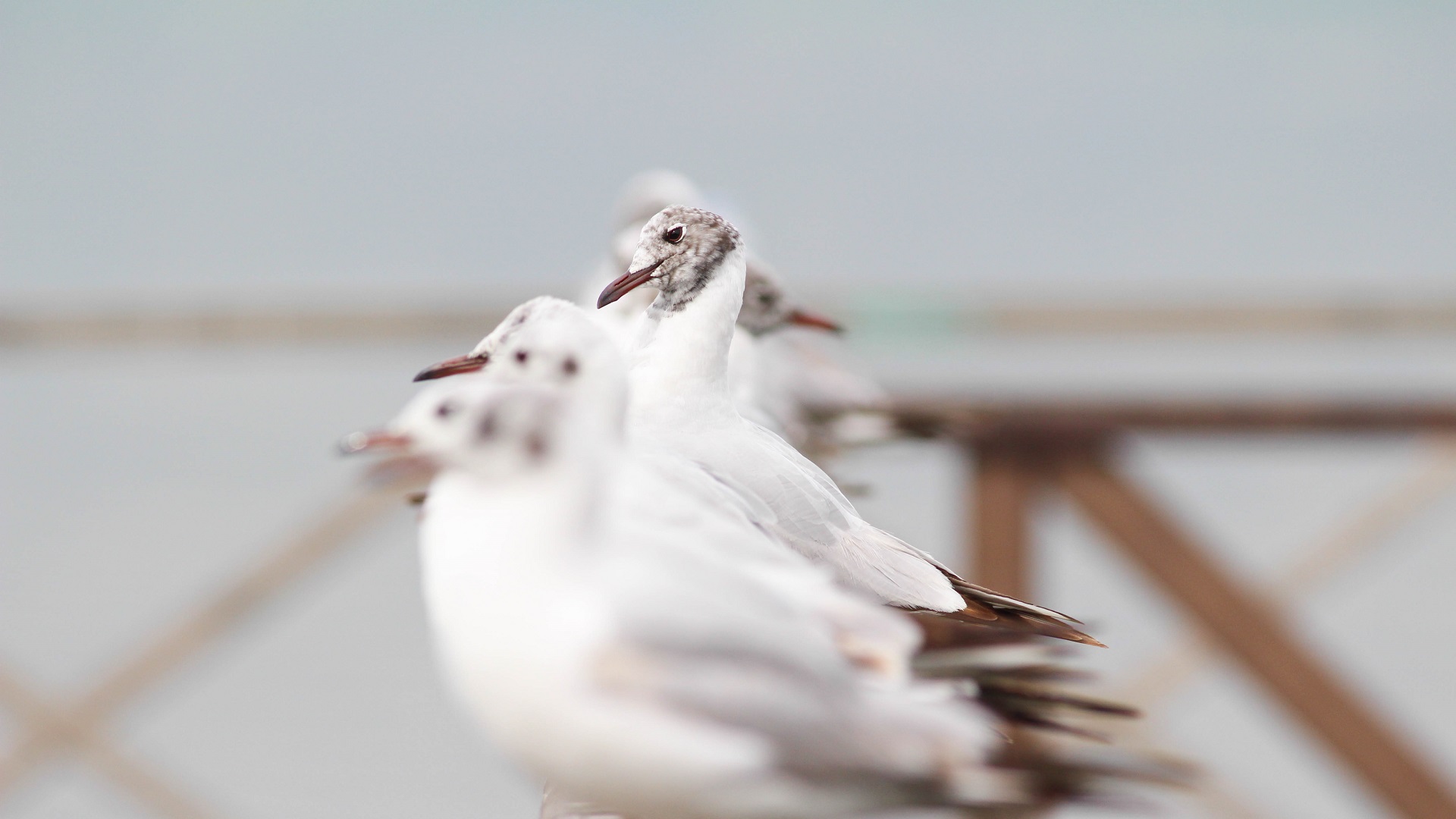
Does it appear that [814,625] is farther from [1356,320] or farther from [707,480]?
[1356,320]

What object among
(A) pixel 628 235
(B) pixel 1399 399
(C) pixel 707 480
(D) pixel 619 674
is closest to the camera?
(D) pixel 619 674

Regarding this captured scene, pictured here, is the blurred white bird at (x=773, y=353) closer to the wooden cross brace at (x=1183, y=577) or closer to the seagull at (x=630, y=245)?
the seagull at (x=630, y=245)

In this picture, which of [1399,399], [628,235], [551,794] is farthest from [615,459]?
[1399,399]

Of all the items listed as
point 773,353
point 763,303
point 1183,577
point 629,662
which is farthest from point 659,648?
point 1183,577

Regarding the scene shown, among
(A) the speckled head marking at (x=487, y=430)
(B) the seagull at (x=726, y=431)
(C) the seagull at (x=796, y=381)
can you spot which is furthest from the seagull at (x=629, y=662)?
(C) the seagull at (x=796, y=381)

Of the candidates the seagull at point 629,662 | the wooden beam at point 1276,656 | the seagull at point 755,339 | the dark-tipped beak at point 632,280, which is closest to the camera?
the seagull at point 629,662
